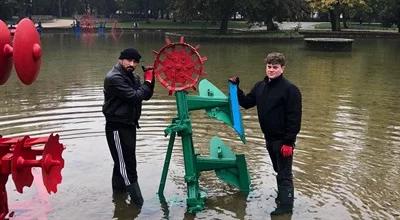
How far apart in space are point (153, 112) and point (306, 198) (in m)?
5.90

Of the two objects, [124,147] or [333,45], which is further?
[333,45]

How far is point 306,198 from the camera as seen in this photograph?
7008mm

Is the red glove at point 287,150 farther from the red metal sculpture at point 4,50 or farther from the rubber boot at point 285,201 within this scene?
the red metal sculpture at point 4,50

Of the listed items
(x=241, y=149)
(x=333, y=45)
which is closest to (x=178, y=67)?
(x=241, y=149)

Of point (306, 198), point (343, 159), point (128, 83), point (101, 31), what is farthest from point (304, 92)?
point (101, 31)

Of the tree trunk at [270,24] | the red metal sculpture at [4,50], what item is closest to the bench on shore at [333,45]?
the tree trunk at [270,24]

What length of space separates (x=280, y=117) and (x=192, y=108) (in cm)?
104

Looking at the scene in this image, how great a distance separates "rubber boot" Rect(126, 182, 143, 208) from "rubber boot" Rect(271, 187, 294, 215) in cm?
148

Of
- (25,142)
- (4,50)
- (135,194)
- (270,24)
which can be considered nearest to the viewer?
(4,50)

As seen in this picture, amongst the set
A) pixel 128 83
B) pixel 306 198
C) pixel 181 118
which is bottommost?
pixel 306 198

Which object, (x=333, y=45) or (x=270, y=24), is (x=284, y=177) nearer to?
(x=333, y=45)

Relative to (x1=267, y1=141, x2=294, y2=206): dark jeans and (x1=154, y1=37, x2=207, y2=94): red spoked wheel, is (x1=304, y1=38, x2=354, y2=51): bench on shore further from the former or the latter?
(x1=154, y1=37, x2=207, y2=94): red spoked wheel

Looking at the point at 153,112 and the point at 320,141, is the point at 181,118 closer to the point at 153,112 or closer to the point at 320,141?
the point at 320,141

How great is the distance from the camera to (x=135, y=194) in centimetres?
656
